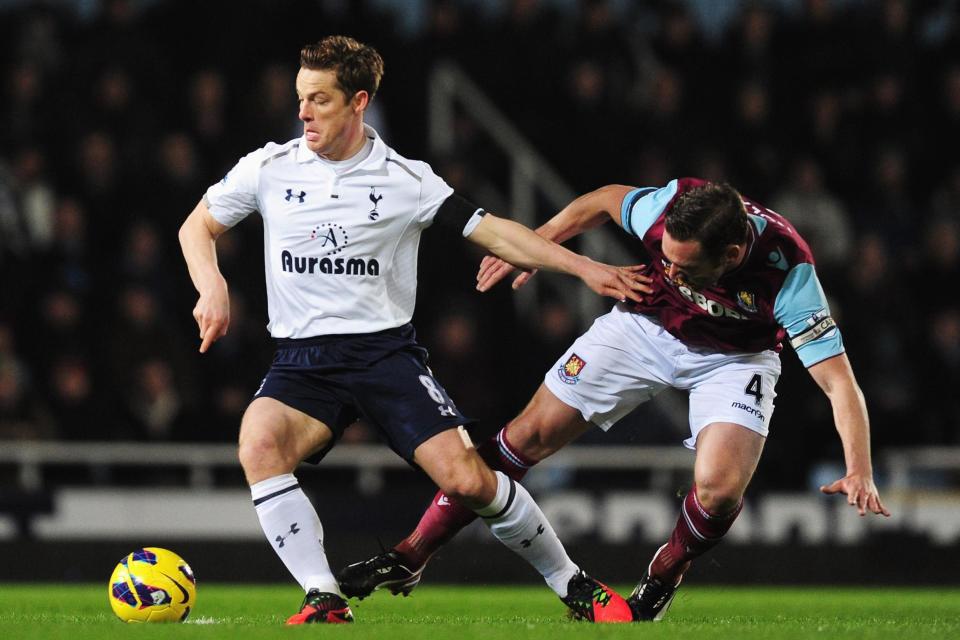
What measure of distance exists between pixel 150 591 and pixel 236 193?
153 centimetres

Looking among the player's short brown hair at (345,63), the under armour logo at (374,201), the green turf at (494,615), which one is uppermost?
the player's short brown hair at (345,63)

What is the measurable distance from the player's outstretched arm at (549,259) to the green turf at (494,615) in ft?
4.00

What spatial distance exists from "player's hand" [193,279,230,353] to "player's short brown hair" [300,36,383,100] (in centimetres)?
90

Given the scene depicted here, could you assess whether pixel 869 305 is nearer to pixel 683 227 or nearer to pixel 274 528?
pixel 683 227

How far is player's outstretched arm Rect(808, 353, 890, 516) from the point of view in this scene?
596cm

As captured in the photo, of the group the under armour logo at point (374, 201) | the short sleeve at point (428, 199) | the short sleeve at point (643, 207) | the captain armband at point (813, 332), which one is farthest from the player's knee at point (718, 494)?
the under armour logo at point (374, 201)

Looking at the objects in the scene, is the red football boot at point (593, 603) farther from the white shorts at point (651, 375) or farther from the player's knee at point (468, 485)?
the white shorts at point (651, 375)

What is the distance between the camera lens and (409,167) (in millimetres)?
6535

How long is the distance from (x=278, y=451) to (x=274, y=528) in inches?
10.9

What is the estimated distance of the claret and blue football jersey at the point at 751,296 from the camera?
21.5ft

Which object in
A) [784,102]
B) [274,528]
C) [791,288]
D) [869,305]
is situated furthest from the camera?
[784,102]

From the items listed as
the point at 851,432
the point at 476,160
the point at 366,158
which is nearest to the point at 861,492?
the point at 851,432

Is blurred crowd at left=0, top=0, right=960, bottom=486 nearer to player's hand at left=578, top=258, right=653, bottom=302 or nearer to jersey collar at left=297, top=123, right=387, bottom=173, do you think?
jersey collar at left=297, top=123, right=387, bottom=173

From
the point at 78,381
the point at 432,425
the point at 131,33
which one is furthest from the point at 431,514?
the point at 131,33
